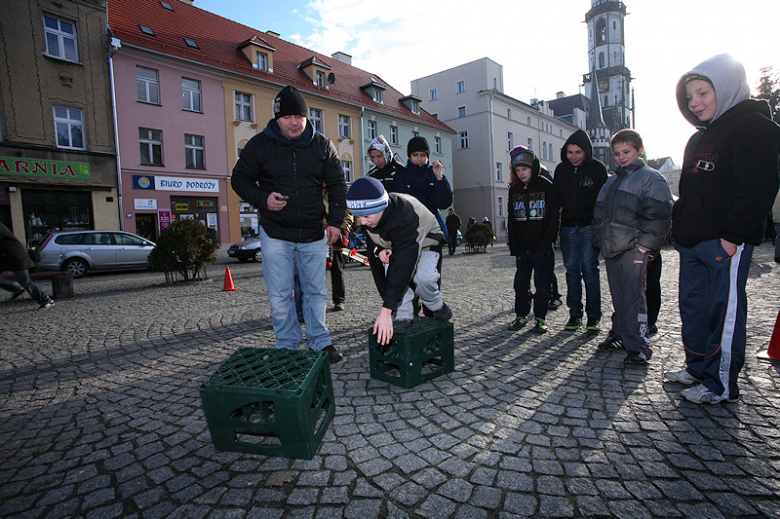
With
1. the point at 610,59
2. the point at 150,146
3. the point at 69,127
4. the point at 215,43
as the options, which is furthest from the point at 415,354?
the point at 610,59

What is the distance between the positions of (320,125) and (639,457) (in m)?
26.5

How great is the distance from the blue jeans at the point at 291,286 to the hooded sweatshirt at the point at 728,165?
286 cm

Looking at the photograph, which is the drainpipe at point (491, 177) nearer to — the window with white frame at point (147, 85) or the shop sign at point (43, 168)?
the window with white frame at point (147, 85)

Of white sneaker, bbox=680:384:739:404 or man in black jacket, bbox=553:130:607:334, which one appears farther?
man in black jacket, bbox=553:130:607:334

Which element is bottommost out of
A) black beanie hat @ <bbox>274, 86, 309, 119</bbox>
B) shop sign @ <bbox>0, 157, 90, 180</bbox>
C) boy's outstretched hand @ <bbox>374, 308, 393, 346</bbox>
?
boy's outstretched hand @ <bbox>374, 308, 393, 346</bbox>

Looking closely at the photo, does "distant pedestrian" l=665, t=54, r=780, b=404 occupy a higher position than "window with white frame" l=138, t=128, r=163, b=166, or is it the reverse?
"window with white frame" l=138, t=128, r=163, b=166

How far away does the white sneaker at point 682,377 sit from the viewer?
303 cm

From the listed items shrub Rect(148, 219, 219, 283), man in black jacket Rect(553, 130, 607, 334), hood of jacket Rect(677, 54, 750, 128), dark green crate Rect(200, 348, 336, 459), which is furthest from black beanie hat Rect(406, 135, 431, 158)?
shrub Rect(148, 219, 219, 283)

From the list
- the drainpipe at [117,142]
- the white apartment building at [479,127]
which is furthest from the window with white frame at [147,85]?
the white apartment building at [479,127]

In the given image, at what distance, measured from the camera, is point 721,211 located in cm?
271

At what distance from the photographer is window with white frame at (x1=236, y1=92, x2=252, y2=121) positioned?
22719mm

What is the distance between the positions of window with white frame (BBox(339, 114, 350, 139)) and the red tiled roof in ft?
3.70

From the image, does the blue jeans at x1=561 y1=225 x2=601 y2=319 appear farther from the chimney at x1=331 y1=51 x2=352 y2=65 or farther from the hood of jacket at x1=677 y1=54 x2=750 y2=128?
the chimney at x1=331 y1=51 x2=352 y2=65

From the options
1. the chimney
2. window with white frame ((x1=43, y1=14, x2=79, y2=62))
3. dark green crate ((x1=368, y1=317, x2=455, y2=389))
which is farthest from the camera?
the chimney
